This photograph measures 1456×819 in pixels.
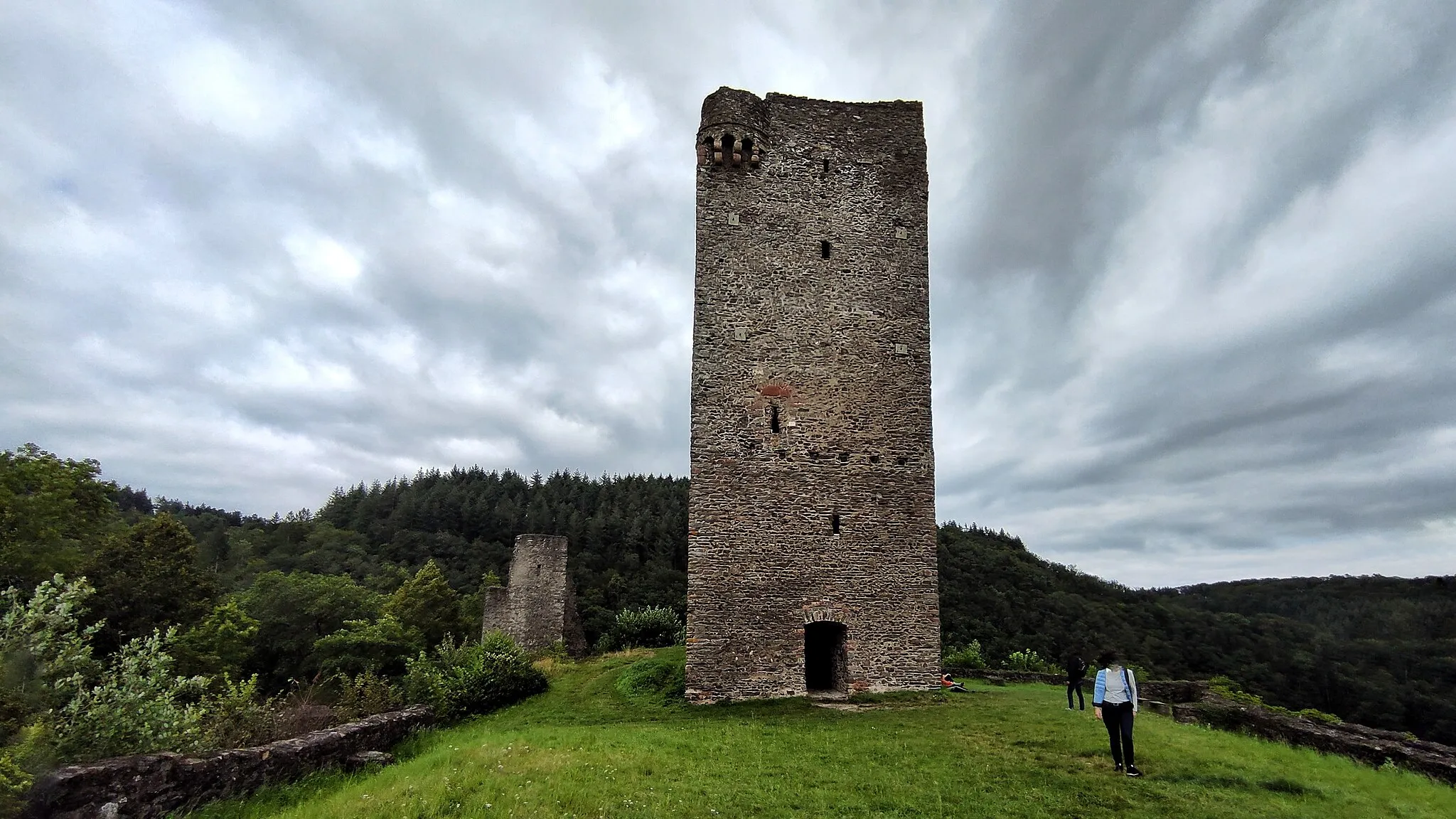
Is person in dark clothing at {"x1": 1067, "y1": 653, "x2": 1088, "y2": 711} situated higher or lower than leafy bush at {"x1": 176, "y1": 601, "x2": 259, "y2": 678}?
higher

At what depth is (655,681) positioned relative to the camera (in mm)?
15062

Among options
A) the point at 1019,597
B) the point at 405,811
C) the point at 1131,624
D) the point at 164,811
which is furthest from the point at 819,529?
the point at 1131,624

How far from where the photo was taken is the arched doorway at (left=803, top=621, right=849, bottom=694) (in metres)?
14.5

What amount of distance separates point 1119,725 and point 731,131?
1363 centimetres

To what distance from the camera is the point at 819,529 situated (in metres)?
14.3

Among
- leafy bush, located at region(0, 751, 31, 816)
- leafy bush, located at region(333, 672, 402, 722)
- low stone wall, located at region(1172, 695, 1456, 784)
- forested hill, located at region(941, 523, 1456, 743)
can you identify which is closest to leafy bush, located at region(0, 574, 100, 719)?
leafy bush, located at region(0, 751, 31, 816)

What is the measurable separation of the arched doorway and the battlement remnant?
15.7 m

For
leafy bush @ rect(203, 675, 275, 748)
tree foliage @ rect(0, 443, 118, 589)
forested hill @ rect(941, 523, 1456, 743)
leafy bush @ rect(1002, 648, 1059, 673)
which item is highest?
tree foliage @ rect(0, 443, 118, 589)

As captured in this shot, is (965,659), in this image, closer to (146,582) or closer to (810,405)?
(810,405)

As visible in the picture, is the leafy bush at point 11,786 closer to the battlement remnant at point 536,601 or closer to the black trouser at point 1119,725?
the black trouser at point 1119,725

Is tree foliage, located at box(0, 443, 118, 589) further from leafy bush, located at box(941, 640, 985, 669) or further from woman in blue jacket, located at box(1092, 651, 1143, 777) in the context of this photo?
leafy bush, located at box(941, 640, 985, 669)

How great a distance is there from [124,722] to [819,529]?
11147 mm

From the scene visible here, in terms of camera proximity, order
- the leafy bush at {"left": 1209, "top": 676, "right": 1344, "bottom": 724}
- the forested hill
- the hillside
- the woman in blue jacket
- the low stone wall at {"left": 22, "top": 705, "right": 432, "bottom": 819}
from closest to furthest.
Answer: the low stone wall at {"left": 22, "top": 705, "right": 432, "bottom": 819} < the woman in blue jacket < the leafy bush at {"left": 1209, "top": 676, "right": 1344, "bottom": 724} < the forested hill < the hillside

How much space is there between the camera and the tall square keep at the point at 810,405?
13.9m
